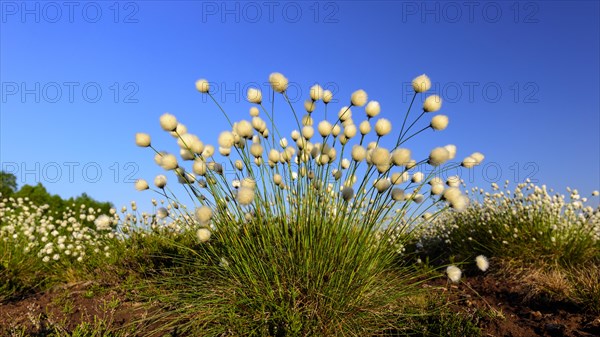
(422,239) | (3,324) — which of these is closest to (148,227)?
(3,324)

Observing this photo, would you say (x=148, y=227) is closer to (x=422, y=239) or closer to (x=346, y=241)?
(x=346, y=241)

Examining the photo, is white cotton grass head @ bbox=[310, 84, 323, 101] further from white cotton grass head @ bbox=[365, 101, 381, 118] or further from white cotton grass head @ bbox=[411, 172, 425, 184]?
white cotton grass head @ bbox=[411, 172, 425, 184]

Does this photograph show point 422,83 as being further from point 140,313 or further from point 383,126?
point 140,313

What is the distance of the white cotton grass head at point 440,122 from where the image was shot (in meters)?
3.35

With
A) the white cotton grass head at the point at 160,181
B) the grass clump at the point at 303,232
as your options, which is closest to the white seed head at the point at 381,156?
the grass clump at the point at 303,232

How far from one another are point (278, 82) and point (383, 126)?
85 cm

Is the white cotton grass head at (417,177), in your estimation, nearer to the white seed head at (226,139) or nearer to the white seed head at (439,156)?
the white seed head at (439,156)

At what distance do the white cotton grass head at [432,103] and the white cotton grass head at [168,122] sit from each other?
1.79m

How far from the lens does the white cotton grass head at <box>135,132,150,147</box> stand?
3494 millimetres

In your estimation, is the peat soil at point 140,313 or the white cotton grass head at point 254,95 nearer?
the white cotton grass head at point 254,95

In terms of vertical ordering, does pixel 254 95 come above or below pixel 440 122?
above

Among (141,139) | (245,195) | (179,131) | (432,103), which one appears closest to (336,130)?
(432,103)

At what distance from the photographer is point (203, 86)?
3.71 metres

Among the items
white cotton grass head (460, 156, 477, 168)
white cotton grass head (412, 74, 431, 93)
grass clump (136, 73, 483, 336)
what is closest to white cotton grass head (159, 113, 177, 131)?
grass clump (136, 73, 483, 336)
